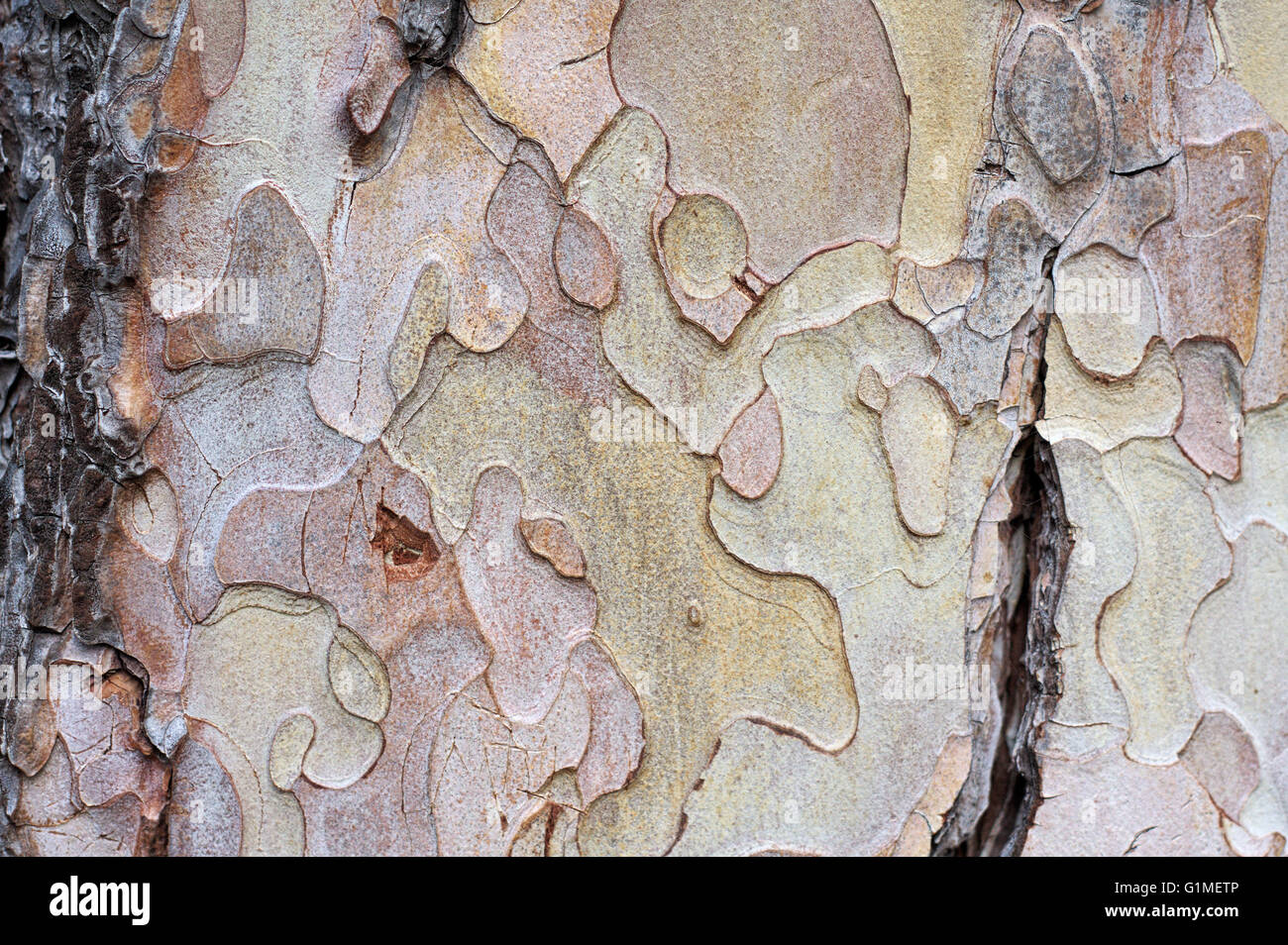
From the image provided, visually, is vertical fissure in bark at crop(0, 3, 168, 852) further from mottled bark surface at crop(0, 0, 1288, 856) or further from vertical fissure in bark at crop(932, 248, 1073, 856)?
vertical fissure in bark at crop(932, 248, 1073, 856)

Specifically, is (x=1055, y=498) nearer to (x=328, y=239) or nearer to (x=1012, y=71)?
(x=1012, y=71)

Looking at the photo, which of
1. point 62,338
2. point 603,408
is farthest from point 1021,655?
point 62,338

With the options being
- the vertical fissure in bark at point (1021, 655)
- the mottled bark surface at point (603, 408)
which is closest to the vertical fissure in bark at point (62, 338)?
the mottled bark surface at point (603, 408)

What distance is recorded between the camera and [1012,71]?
37.8 inches

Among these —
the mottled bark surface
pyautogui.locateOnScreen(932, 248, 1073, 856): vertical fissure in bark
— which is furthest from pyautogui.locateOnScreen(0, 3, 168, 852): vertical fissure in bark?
pyautogui.locateOnScreen(932, 248, 1073, 856): vertical fissure in bark

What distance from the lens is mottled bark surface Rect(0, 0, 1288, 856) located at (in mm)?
941

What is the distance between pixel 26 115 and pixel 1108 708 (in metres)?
1.48

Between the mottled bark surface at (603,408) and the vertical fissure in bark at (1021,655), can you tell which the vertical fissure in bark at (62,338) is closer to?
the mottled bark surface at (603,408)

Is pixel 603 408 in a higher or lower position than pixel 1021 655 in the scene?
higher

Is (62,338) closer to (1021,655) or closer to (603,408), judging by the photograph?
(603,408)

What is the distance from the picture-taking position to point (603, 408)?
96 centimetres

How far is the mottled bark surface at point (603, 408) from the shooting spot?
3.09ft
